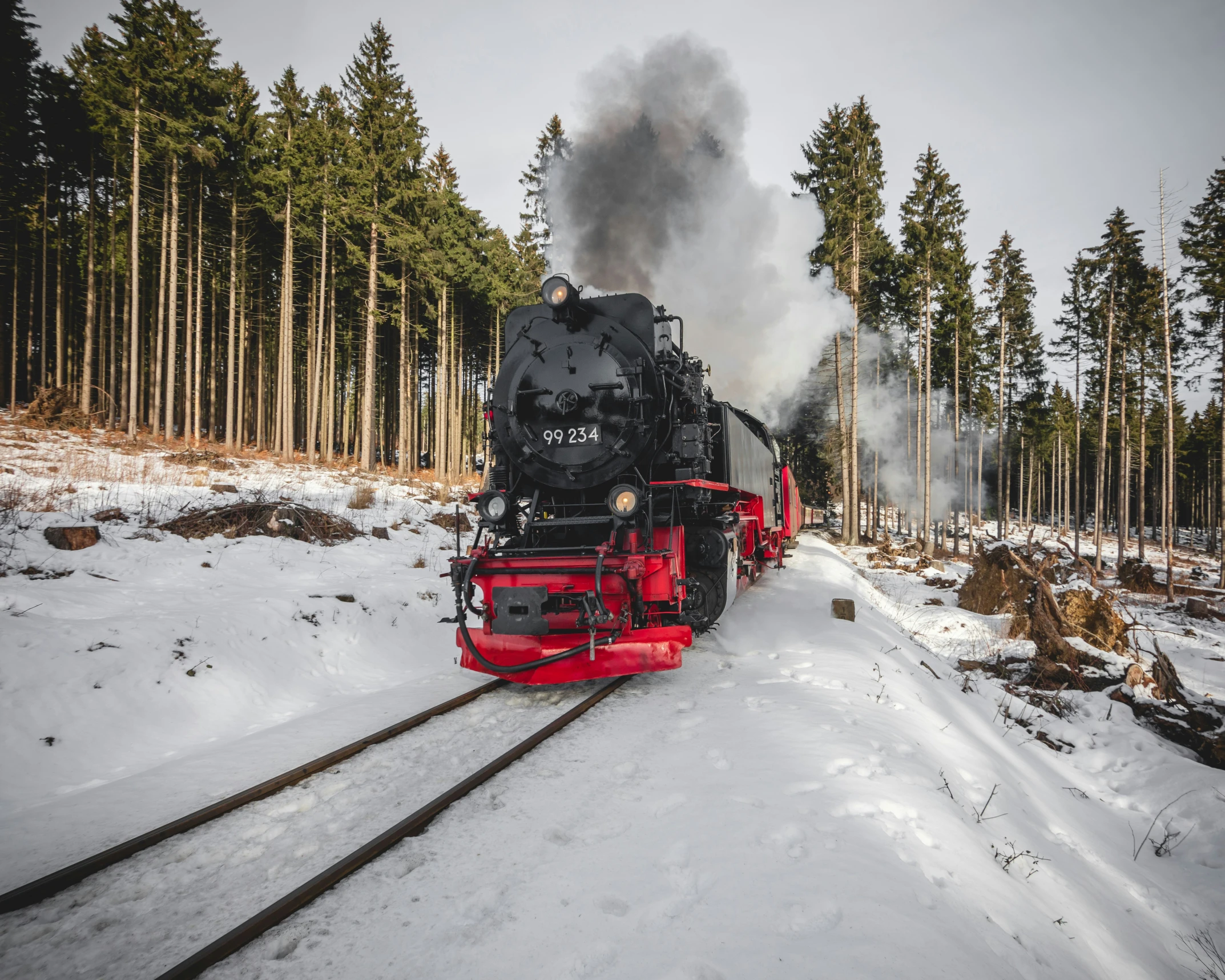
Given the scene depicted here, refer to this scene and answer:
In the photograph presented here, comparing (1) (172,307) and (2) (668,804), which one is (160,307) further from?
(2) (668,804)

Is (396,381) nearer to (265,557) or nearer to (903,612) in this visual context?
(265,557)

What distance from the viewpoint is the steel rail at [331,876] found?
1.92 m

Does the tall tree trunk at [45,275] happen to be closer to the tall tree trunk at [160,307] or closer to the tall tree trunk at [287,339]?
the tall tree trunk at [160,307]

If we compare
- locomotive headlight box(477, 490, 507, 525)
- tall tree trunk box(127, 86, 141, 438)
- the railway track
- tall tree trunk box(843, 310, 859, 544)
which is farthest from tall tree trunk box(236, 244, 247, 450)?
tall tree trunk box(843, 310, 859, 544)

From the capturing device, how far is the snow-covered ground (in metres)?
2.10

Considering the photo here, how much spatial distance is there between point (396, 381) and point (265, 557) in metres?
23.4

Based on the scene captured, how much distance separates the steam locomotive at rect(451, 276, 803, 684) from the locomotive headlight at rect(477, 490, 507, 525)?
0.01 metres

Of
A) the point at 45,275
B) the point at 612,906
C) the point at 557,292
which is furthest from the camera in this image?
the point at 45,275

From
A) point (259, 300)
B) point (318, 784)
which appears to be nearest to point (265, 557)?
point (318, 784)

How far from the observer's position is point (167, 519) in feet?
27.0

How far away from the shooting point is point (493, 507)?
5602mm

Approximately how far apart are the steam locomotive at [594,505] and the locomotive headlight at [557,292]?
1 centimetres

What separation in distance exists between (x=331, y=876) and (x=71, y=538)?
6.66m

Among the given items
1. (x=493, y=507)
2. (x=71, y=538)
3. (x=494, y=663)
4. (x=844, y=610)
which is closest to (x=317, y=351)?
(x=71, y=538)
